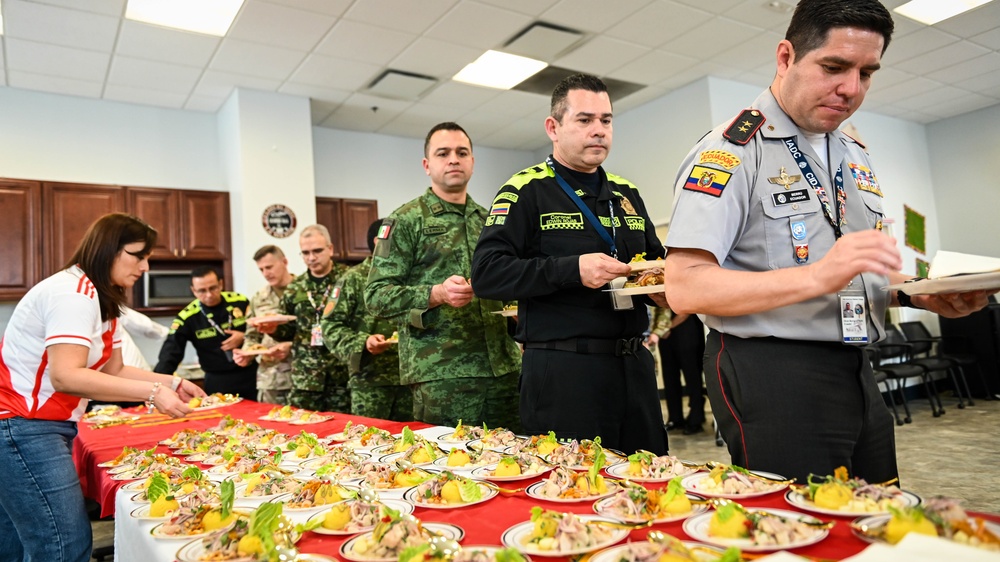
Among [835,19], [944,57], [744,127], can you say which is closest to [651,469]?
[744,127]

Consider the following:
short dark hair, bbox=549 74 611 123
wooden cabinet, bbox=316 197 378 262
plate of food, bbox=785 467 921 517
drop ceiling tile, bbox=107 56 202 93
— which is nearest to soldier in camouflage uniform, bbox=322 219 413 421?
short dark hair, bbox=549 74 611 123

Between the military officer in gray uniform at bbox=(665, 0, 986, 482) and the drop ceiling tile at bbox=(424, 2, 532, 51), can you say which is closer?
the military officer in gray uniform at bbox=(665, 0, 986, 482)

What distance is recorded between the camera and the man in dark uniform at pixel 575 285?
5.78 feet

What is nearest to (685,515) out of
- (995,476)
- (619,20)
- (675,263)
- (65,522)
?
(675,263)

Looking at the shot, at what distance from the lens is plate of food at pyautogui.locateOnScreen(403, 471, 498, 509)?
1104 mm

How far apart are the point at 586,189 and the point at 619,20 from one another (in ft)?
11.4

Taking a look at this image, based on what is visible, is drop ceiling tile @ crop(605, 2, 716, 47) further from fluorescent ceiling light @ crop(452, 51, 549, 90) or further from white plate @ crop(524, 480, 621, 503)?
white plate @ crop(524, 480, 621, 503)

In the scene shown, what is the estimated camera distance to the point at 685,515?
3.00ft

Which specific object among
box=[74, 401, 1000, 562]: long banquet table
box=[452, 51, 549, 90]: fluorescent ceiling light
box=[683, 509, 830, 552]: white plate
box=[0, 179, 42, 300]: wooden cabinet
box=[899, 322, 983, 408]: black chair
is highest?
box=[452, 51, 549, 90]: fluorescent ceiling light

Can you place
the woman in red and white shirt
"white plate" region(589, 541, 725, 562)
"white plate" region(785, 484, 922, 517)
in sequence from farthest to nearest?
1. the woman in red and white shirt
2. "white plate" region(785, 484, 922, 517)
3. "white plate" region(589, 541, 725, 562)

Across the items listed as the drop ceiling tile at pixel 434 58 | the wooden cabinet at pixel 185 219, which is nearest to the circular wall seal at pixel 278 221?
the wooden cabinet at pixel 185 219

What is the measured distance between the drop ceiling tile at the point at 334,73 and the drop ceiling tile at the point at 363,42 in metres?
0.13

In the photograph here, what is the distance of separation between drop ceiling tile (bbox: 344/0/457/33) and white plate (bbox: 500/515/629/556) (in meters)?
4.24

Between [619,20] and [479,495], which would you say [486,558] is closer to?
[479,495]
